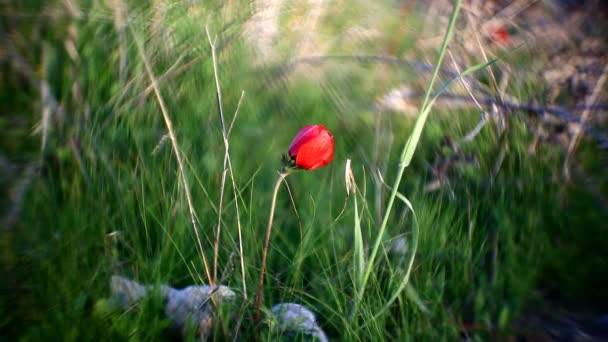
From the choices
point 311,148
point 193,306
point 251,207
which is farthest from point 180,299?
point 311,148

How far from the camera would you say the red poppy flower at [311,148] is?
2.66 feet

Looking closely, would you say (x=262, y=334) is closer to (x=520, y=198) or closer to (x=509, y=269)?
(x=509, y=269)

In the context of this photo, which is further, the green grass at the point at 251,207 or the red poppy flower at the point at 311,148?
the green grass at the point at 251,207

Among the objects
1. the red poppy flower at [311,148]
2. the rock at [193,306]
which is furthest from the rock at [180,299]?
the red poppy flower at [311,148]

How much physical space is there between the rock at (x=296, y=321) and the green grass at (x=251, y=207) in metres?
0.04

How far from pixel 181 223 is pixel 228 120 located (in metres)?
0.43

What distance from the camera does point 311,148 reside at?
0.81m

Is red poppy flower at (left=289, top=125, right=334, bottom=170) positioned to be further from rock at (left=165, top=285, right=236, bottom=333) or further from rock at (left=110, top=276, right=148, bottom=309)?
rock at (left=110, top=276, right=148, bottom=309)

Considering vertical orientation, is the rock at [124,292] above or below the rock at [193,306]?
above

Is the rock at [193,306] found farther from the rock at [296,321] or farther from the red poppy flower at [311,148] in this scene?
the red poppy flower at [311,148]

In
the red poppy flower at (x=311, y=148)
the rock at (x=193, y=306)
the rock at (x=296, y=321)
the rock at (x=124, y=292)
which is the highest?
the red poppy flower at (x=311, y=148)

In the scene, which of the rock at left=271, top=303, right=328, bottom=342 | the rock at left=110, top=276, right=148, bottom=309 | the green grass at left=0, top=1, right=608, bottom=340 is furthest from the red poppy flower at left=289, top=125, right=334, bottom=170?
the rock at left=110, top=276, right=148, bottom=309

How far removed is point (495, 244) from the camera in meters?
1.12

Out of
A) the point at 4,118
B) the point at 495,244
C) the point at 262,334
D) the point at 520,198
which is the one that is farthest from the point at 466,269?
the point at 4,118
